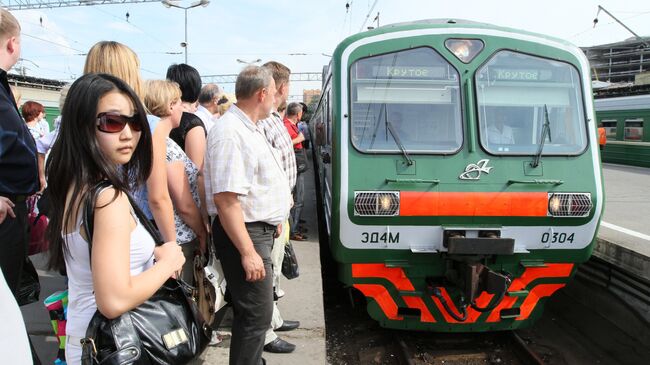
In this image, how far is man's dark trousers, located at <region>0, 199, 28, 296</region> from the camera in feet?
7.09

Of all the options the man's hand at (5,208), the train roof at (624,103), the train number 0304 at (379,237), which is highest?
the train roof at (624,103)

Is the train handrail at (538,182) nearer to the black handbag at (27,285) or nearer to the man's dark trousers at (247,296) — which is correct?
the man's dark trousers at (247,296)

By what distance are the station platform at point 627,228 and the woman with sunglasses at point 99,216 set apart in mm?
4878

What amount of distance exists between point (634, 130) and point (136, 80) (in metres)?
14.8

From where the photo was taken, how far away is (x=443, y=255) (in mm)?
3924

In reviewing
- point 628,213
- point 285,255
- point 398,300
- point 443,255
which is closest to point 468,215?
point 443,255

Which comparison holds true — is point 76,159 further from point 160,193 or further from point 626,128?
point 626,128

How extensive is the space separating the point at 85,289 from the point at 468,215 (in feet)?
9.95

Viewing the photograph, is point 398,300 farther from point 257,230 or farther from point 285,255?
point 257,230

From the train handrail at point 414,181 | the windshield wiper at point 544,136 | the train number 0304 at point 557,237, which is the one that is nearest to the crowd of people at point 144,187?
the train handrail at point 414,181

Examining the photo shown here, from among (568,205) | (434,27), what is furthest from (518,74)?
(568,205)

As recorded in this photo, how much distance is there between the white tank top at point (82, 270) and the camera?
4.72 ft

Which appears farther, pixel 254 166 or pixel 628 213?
pixel 628 213

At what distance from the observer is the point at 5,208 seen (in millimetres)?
2109
